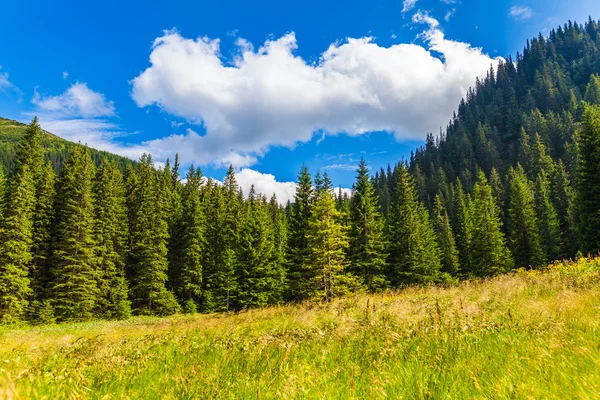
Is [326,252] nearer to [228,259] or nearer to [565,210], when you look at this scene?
[228,259]

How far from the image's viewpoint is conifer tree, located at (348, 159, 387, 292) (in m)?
36.1

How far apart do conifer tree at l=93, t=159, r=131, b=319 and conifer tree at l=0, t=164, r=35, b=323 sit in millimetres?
6865

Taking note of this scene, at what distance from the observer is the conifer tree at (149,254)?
45.3 m

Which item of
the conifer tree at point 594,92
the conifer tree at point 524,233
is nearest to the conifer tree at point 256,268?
the conifer tree at point 524,233

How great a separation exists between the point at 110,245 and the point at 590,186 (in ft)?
187

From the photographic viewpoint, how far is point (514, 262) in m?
50.7

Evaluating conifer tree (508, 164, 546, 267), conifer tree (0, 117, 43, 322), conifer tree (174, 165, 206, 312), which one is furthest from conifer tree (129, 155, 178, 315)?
conifer tree (508, 164, 546, 267)

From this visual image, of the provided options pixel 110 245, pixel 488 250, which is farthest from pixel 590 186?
pixel 110 245

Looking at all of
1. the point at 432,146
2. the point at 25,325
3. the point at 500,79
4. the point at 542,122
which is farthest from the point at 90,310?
the point at 500,79

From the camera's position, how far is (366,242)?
36906 millimetres

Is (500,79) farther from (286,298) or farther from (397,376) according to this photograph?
(397,376)

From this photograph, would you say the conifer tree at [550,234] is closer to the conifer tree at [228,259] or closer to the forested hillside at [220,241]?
the forested hillside at [220,241]

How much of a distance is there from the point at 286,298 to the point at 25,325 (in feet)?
89.2

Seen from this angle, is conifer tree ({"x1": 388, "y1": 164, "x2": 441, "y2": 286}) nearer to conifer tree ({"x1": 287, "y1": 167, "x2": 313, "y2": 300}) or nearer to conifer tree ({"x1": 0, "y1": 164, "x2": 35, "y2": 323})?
conifer tree ({"x1": 287, "y1": 167, "x2": 313, "y2": 300})
